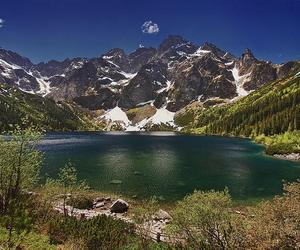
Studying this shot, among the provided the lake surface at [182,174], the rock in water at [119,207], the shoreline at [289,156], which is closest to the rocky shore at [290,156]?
the shoreline at [289,156]

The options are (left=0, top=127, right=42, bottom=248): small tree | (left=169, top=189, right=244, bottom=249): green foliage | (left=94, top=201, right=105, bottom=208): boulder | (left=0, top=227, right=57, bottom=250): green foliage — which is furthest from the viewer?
(left=94, top=201, right=105, bottom=208): boulder

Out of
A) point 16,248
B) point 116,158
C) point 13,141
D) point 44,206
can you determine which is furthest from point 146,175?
point 16,248

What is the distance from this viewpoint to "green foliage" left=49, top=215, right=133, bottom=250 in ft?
116

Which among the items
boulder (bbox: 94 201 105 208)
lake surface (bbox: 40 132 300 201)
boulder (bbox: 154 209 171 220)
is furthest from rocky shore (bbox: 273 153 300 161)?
boulder (bbox: 94 201 105 208)

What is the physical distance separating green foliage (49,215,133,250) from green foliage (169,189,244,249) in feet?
25.2

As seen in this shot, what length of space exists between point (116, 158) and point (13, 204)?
100 m

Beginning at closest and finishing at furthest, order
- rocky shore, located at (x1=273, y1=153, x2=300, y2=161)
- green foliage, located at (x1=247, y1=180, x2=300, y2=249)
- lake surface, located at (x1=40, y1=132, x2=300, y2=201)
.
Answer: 1. green foliage, located at (x1=247, y1=180, x2=300, y2=249)
2. lake surface, located at (x1=40, y1=132, x2=300, y2=201)
3. rocky shore, located at (x1=273, y1=153, x2=300, y2=161)

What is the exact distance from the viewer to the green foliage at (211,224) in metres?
→ 32.6

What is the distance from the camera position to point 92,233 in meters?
37.1

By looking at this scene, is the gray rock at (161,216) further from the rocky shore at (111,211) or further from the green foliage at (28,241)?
the green foliage at (28,241)

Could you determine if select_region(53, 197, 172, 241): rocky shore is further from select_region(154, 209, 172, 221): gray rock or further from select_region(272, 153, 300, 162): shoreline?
select_region(272, 153, 300, 162): shoreline

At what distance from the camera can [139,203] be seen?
230 ft

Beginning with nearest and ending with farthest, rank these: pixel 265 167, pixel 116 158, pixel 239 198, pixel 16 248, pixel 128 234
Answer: pixel 16 248
pixel 128 234
pixel 239 198
pixel 265 167
pixel 116 158

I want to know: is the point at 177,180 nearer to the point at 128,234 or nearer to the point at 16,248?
the point at 128,234
